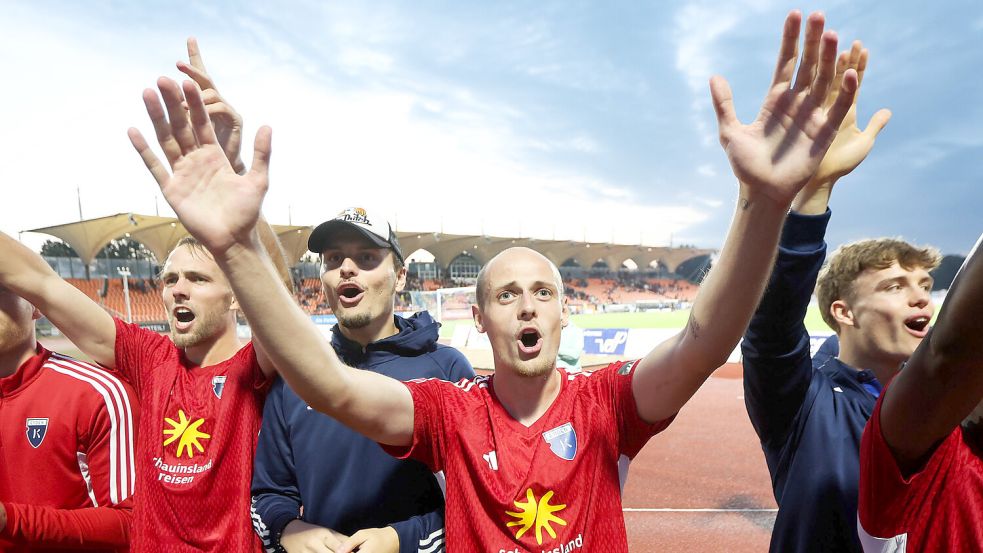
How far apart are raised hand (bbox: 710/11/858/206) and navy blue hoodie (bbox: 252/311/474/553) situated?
1.50 m

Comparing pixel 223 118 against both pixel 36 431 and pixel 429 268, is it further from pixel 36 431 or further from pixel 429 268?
pixel 429 268

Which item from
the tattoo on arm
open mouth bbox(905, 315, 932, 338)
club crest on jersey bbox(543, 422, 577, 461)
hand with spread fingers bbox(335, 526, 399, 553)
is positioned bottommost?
hand with spread fingers bbox(335, 526, 399, 553)

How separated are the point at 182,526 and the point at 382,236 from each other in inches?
55.6

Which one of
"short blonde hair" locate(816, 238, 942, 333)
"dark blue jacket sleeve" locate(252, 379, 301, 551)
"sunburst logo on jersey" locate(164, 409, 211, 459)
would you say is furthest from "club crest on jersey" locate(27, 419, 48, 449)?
"short blonde hair" locate(816, 238, 942, 333)

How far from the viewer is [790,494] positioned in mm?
1910

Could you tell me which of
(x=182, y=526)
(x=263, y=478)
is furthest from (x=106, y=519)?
(x=263, y=478)

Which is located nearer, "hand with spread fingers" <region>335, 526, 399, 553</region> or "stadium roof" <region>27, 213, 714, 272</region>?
"hand with spread fingers" <region>335, 526, 399, 553</region>

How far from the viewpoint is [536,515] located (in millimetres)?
1676

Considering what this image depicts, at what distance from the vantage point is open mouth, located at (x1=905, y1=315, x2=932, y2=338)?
2.07 meters

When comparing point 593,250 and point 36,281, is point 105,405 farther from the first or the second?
point 593,250

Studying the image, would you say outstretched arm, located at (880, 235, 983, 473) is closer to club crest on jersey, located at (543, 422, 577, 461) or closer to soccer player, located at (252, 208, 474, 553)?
club crest on jersey, located at (543, 422, 577, 461)

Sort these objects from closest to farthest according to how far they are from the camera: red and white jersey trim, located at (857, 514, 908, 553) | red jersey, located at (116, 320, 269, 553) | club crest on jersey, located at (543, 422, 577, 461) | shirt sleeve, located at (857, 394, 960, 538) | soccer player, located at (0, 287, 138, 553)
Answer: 1. shirt sleeve, located at (857, 394, 960, 538)
2. red and white jersey trim, located at (857, 514, 908, 553)
3. club crest on jersey, located at (543, 422, 577, 461)
4. red jersey, located at (116, 320, 269, 553)
5. soccer player, located at (0, 287, 138, 553)

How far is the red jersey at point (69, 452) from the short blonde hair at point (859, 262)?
3193 millimetres

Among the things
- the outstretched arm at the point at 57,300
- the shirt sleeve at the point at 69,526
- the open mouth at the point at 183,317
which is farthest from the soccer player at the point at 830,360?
the outstretched arm at the point at 57,300
